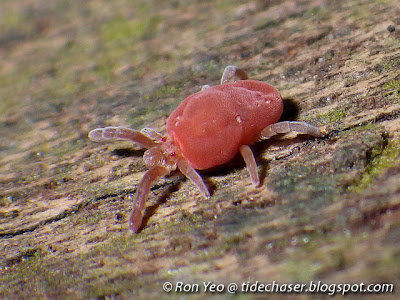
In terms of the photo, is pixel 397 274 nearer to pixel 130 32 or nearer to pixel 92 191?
pixel 92 191

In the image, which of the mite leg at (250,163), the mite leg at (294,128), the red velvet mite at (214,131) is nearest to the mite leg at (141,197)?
the red velvet mite at (214,131)

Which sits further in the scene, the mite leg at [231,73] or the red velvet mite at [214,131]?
the mite leg at [231,73]

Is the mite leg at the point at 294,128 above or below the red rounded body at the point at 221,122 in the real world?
below

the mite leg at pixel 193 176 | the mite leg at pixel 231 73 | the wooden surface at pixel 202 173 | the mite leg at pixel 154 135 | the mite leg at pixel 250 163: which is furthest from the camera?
→ the mite leg at pixel 231 73

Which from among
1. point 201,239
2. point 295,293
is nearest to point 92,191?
point 201,239

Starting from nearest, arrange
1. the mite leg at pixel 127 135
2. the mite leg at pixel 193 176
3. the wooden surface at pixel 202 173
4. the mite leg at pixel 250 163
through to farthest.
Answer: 1. the wooden surface at pixel 202 173
2. the mite leg at pixel 250 163
3. the mite leg at pixel 193 176
4. the mite leg at pixel 127 135

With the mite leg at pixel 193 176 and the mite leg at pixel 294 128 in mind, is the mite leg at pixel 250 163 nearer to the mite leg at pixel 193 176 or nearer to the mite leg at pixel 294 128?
the mite leg at pixel 294 128

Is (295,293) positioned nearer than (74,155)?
Yes
